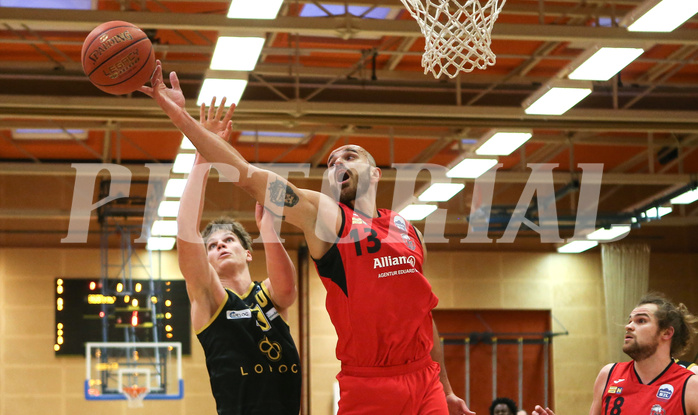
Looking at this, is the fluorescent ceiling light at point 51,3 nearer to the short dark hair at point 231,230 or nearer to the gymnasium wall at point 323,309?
the short dark hair at point 231,230

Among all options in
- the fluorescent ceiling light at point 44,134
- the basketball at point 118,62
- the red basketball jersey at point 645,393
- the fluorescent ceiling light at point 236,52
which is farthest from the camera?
the fluorescent ceiling light at point 44,134

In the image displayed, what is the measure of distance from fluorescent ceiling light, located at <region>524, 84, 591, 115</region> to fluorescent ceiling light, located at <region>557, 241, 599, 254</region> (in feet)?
23.0

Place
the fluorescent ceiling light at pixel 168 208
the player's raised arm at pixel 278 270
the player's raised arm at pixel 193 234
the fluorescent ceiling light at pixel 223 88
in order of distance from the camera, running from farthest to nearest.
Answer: the fluorescent ceiling light at pixel 168 208
the fluorescent ceiling light at pixel 223 88
the player's raised arm at pixel 278 270
the player's raised arm at pixel 193 234

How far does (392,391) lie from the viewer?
4.38m

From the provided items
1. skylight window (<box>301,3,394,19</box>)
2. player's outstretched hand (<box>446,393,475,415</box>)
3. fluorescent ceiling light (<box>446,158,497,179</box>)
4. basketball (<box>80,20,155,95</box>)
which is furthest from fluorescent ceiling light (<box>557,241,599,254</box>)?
basketball (<box>80,20,155,95</box>)

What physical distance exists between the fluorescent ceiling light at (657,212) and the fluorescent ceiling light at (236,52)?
8.85 metres

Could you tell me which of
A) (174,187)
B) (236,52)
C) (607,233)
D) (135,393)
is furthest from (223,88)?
(607,233)

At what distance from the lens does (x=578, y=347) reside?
17.7 m

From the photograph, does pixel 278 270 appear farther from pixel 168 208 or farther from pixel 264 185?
pixel 168 208

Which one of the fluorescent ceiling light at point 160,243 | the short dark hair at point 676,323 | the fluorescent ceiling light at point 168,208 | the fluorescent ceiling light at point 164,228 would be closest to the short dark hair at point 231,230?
the short dark hair at point 676,323

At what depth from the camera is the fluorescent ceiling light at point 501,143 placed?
11.4 m

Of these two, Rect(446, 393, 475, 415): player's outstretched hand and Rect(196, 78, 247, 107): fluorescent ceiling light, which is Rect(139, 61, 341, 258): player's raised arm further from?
Rect(196, 78, 247, 107): fluorescent ceiling light

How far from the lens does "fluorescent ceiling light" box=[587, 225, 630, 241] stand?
1596 centimetres

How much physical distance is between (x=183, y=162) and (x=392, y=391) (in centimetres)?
Answer: 801
